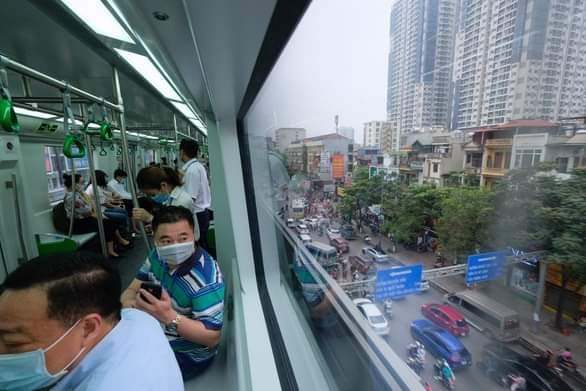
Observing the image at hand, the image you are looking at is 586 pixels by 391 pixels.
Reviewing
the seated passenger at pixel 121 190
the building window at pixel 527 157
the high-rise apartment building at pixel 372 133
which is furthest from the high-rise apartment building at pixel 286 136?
the seated passenger at pixel 121 190

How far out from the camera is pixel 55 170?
423 cm

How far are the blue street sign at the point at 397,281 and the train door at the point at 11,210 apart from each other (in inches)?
123

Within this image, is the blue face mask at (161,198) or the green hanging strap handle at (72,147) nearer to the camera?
the green hanging strap handle at (72,147)

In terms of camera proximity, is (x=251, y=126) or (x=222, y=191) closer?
(x=251, y=126)

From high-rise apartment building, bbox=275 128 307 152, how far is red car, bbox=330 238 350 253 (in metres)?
0.61

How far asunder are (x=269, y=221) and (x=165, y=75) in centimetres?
139

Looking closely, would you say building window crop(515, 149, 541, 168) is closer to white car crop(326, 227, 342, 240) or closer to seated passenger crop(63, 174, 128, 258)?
white car crop(326, 227, 342, 240)

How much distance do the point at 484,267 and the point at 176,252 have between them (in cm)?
126

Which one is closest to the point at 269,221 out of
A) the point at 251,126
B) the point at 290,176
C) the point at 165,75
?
the point at 290,176

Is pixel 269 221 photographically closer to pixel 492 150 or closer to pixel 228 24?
pixel 228 24

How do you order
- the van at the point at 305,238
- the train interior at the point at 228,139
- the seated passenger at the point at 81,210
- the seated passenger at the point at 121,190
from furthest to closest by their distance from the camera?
the seated passenger at the point at 121,190 < the seated passenger at the point at 81,210 < the van at the point at 305,238 < the train interior at the point at 228,139

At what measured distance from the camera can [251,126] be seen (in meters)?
2.51

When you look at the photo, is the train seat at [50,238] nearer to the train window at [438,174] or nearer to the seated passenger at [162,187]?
the seated passenger at [162,187]

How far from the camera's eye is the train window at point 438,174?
33 centimetres
